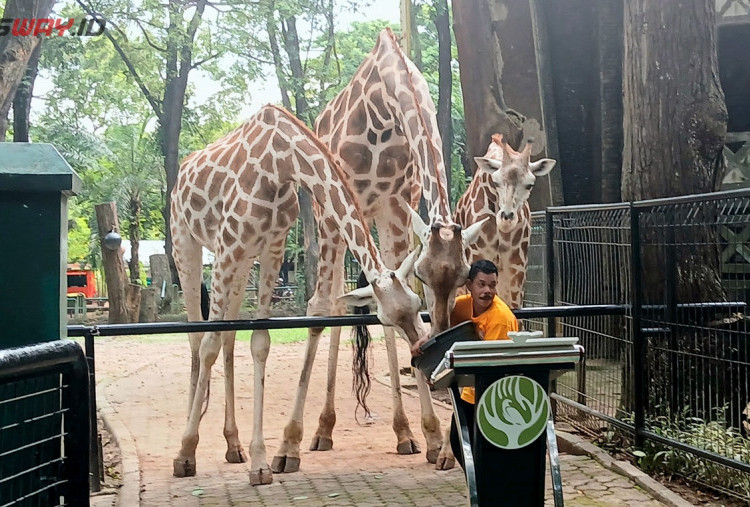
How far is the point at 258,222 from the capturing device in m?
6.56

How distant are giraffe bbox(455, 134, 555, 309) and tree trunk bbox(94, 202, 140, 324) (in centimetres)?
1327

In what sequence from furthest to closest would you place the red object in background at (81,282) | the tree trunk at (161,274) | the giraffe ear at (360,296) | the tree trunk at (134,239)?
the red object in background at (81,282) → the tree trunk at (134,239) → the tree trunk at (161,274) → the giraffe ear at (360,296)

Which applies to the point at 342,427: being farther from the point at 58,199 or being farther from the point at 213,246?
the point at 58,199

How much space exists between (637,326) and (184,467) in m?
3.62

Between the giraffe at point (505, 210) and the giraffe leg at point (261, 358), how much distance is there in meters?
1.72

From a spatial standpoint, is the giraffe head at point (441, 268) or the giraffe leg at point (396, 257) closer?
the giraffe head at point (441, 268)

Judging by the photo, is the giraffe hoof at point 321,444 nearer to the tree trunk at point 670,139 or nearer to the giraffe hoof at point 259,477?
the giraffe hoof at point 259,477

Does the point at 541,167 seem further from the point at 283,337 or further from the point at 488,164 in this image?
the point at 283,337

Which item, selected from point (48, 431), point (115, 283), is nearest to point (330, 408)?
point (48, 431)

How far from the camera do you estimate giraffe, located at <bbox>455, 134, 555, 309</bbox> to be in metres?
6.77

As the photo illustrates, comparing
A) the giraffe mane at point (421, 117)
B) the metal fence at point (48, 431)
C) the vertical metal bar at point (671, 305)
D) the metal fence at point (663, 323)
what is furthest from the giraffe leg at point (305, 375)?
the metal fence at point (48, 431)

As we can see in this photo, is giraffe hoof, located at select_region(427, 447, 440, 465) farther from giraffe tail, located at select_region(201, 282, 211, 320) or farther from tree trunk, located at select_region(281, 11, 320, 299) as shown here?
tree trunk, located at select_region(281, 11, 320, 299)

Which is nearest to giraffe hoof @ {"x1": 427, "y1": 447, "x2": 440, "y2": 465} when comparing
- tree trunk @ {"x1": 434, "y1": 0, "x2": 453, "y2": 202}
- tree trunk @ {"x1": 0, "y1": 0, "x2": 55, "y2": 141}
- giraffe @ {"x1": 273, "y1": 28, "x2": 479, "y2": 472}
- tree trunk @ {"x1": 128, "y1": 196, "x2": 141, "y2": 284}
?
giraffe @ {"x1": 273, "y1": 28, "x2": 479, "y2": 472}

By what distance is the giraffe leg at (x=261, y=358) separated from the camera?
620 cm
